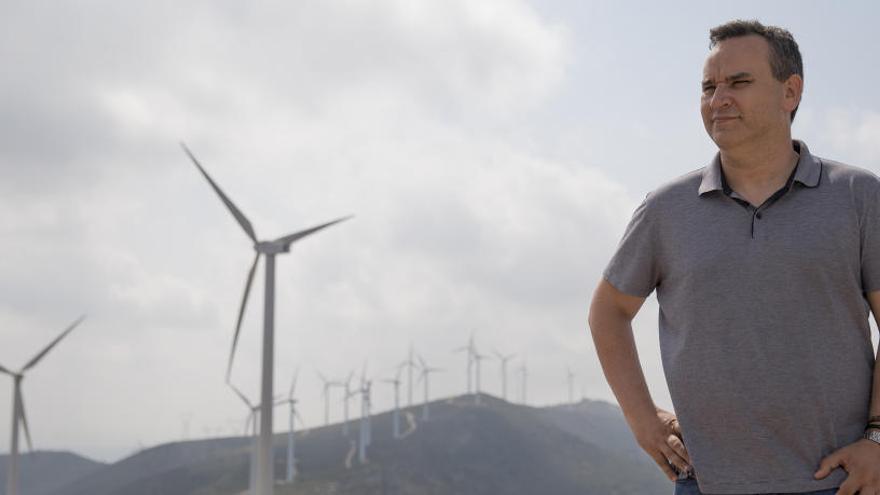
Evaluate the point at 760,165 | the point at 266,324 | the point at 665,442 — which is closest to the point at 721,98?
the point at 760,165

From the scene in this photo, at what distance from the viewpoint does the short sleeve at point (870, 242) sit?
3740 millimetres

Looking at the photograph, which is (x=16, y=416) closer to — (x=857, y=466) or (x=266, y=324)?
(x=266, y=324)

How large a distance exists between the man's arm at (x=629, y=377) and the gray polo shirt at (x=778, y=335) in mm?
105

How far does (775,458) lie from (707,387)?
1.03ft

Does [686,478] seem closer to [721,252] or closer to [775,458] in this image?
[775,458]

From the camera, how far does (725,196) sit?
3961 millimetres

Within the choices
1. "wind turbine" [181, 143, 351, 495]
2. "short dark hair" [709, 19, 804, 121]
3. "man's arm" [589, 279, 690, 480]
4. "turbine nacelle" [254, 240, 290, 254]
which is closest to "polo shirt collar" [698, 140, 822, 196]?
"short dark hair" [709, 19, 804, 121]

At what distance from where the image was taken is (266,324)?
2920 cm

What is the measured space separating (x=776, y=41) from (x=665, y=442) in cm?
149

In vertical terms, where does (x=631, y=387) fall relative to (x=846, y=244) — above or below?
below

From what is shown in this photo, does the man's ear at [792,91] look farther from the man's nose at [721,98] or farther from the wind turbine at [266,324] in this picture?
the wind turbine at [266,324]

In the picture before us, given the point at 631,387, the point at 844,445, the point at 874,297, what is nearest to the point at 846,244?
the point at 874,297

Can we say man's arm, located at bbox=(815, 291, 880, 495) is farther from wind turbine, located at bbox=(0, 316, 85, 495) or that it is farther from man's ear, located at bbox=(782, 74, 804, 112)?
wind turbine, located at bbox=(0, 316, 85, 495)

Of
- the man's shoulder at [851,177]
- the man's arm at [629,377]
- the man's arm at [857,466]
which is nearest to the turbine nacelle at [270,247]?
the man's arm at [629,377]
